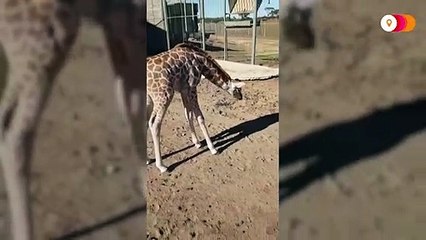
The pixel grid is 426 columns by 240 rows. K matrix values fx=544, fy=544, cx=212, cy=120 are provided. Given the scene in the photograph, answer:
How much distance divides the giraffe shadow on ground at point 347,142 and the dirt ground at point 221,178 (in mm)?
702

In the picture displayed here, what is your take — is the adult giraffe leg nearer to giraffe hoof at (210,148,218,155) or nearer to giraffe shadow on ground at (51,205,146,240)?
giraffe shadow on ground at (51,205,146,240)

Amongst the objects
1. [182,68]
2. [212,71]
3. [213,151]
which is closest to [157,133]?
[213,151]

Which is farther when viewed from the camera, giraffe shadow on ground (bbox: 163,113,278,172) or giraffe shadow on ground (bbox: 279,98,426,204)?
giraffe shadow on ground (bbox: 163,113,278,172)

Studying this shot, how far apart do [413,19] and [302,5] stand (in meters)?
0.23

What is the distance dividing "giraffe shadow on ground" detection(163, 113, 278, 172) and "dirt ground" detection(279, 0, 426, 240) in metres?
1.63

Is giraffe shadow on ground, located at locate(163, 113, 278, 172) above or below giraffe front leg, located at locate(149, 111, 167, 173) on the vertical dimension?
below

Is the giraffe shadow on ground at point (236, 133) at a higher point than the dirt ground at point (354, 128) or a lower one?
lower

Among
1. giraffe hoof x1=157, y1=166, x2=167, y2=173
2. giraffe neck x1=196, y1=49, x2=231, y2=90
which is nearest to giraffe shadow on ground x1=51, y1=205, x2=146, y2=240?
giraffe hoof x1=157, y1=166, x2=167, y2=173

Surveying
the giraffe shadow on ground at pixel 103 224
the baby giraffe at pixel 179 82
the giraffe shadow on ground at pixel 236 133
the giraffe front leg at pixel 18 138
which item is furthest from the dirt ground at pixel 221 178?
the giraffe front leg at pixel 18 138

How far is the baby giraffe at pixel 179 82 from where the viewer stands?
2965mm

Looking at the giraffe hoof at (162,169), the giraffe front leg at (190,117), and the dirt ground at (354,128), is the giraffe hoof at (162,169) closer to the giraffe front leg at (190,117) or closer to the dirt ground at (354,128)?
the giraffe front leg at (190,117)

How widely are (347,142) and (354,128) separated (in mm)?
38

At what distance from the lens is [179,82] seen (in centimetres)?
318

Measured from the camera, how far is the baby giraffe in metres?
2.96
